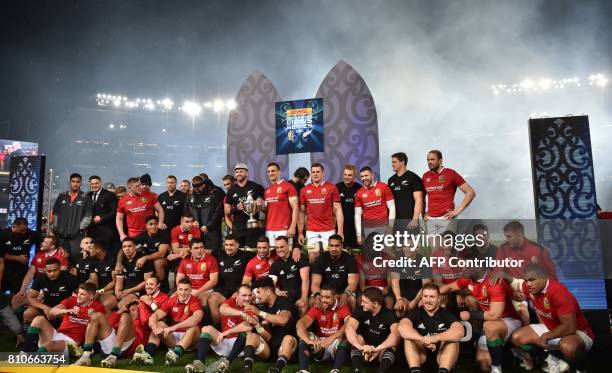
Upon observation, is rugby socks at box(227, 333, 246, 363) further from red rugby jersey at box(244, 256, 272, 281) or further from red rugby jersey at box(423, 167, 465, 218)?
red rugby jersey at box(423, 167, 465, 218)

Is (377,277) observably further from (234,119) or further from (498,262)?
(234,119)

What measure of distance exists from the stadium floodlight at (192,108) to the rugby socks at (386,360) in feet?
164

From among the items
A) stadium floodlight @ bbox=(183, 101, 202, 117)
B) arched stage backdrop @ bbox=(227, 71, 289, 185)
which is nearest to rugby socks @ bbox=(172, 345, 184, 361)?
arched stage backdrop @ bbox=(227, 71, 289, 185)

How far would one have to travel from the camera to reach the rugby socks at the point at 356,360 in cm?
635

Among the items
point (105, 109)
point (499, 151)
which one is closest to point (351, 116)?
point (499, 151)

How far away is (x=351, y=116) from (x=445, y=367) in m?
7.42

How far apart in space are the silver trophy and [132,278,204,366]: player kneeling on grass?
1.84 metres

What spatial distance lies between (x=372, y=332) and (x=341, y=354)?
0.59 meters

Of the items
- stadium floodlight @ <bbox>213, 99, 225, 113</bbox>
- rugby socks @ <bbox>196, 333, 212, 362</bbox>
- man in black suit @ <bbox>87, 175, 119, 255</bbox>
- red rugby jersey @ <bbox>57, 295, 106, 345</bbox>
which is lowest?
rugby socks @ <bbox>196, 333, 212, 362</bbox>

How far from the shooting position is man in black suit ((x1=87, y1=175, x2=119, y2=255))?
33.3 feet

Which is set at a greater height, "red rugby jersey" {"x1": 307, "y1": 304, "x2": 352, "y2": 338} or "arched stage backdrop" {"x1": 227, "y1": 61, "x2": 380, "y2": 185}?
"arched stage backdrop" {"x1": 227, "y1": 61, "x2": 380, "y2": 185}

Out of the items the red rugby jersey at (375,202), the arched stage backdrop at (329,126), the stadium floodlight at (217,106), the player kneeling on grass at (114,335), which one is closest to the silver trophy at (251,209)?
the red rugby jersey at (375,202)

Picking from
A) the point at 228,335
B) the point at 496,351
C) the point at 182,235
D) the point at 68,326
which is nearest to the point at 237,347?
the point at 228,335

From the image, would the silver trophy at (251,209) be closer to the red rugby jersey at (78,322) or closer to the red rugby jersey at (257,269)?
the red rugby jersey at (257,269)
